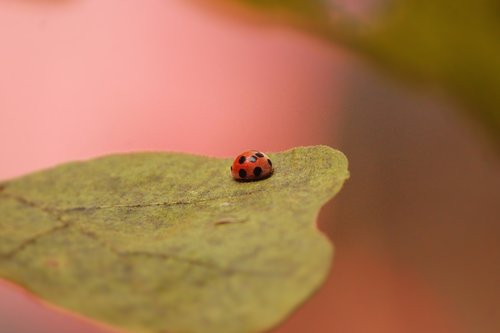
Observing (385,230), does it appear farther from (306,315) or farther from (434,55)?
(434,55)

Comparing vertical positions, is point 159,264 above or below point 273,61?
below

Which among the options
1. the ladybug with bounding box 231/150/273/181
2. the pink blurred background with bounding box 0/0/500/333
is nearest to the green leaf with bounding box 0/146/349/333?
the ladybug with bounding box 231/150/273/181

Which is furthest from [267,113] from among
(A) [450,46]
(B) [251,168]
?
(B) [251,168]

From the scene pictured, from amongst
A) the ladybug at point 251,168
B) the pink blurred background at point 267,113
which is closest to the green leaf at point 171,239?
the ladybug at point 251,168

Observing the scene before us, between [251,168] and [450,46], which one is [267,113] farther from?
[251,168]

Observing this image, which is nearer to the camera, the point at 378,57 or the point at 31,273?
the point at 31,273

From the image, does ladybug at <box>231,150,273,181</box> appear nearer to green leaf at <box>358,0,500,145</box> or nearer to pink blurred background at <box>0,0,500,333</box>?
pink blurred background at <box>0,0,500,333</box>

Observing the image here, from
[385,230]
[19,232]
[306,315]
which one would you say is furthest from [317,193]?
[385,230]
